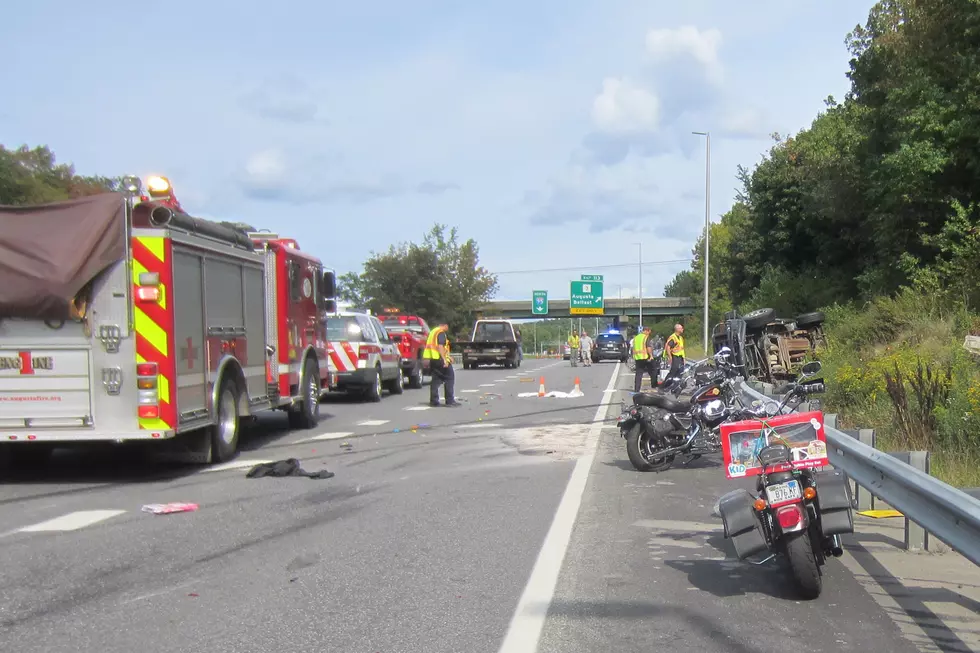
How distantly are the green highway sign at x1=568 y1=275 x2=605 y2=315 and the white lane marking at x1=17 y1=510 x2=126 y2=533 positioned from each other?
198 feet

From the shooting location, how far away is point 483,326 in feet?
124

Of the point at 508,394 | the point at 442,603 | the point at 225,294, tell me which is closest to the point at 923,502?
the point at 442,603

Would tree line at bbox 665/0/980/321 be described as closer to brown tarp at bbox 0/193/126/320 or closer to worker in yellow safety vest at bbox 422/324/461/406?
worker in yellow safety vest at bbox 422/324/461/406

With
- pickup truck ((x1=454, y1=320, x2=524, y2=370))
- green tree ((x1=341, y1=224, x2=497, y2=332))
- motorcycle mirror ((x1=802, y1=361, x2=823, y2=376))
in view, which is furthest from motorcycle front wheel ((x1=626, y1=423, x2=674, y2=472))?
green tree ((x1=341, y1=224, x2=497, y2=332))

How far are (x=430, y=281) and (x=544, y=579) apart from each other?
60.7 meters

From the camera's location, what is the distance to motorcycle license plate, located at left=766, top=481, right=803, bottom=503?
516cm

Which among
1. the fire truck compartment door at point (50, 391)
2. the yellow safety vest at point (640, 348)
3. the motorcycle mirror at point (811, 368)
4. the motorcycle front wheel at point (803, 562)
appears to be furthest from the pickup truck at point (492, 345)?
the motorcycle front wheel at point (803, 562)

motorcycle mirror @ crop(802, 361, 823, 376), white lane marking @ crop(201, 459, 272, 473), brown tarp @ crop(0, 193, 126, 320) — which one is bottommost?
white lane marking @ crop(201, 459, 272, 473)

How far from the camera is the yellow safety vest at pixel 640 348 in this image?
19.3 m

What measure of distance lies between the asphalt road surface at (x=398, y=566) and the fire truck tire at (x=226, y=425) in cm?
28

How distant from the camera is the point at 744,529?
528cm

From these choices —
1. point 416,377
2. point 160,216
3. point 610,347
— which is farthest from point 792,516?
point 610,347

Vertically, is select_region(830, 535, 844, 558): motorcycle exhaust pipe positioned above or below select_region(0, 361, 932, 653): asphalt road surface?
above

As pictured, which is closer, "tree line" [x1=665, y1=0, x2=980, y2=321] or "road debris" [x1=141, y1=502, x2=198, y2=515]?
"road debris" [x1=141, y1=502, x2=198, y2=515]
